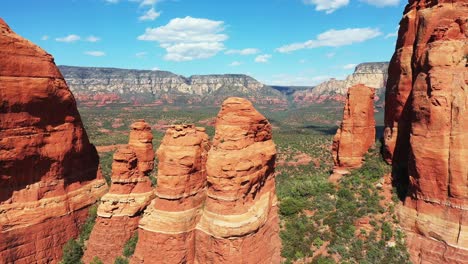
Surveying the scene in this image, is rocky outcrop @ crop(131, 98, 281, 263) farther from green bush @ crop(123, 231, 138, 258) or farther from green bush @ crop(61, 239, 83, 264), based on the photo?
green bush @ crop(61, 239, 83, 264)

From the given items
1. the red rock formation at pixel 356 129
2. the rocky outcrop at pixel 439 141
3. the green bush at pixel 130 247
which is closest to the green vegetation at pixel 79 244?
the green bush at pixel 130 247

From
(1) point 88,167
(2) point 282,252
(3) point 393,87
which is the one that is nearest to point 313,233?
(2) point 282,252

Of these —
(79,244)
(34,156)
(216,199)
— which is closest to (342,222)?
(216,199)

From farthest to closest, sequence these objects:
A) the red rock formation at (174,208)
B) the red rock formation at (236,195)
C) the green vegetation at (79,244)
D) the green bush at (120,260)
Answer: the green vegetation at (79,244), the green bush at (120,260), the red rock formation at (174,208), the red rock formation at (236,195)

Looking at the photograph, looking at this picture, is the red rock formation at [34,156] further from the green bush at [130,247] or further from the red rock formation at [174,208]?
the red rock formation at [174,208]

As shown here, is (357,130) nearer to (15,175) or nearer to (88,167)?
(88,167)

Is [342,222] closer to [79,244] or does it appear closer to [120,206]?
[120,206]
